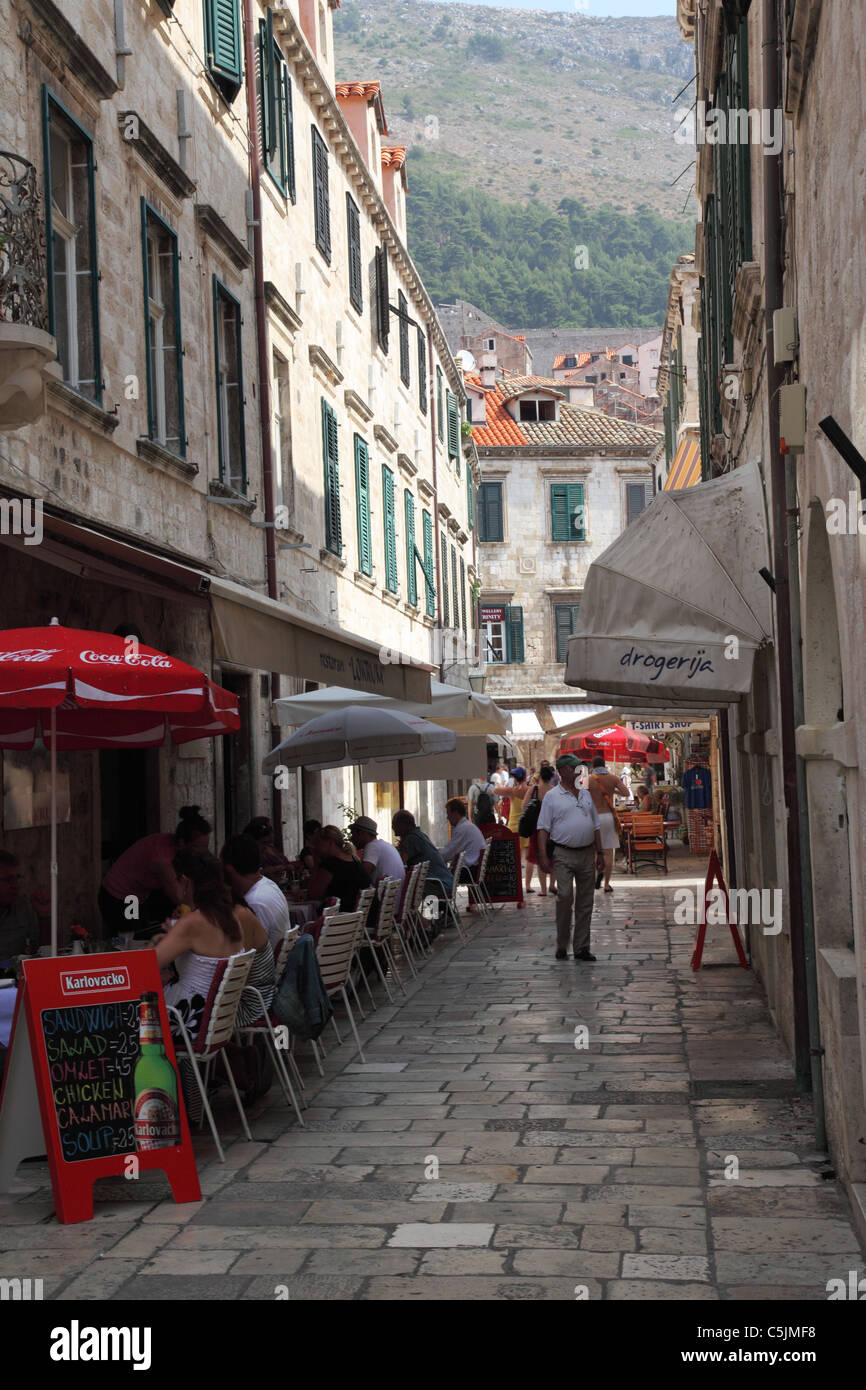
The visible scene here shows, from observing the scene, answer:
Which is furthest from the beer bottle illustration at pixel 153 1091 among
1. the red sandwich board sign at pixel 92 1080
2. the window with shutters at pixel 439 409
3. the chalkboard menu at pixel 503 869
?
the window with shutters at pixel 439 409

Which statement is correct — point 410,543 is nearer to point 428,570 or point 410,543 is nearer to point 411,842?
point 428,570

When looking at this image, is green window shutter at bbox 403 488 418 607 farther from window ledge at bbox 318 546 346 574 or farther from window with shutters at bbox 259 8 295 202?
window with shutters at bbox 259 8 295 202

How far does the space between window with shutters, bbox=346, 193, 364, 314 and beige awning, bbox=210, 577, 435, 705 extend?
11.1 meters

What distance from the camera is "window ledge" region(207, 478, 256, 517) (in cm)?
1443

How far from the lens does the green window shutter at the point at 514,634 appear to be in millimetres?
46844

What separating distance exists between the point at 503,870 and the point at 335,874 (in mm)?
8003

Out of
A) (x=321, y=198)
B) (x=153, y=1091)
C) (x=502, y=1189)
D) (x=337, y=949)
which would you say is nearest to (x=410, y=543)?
(x=321, y=198)

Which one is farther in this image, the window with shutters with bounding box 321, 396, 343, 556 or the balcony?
the window with shutters with bounding box 321, 396, 343, 556

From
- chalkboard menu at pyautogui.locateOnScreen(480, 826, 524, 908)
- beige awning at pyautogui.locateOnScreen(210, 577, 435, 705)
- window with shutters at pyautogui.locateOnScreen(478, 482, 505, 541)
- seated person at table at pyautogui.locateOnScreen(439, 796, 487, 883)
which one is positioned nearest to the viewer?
beige awning at pyautogui.locateOnScreen(210, 577, 435, 705)

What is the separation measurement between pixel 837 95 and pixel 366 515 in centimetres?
1872

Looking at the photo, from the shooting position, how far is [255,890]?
28.9 ft

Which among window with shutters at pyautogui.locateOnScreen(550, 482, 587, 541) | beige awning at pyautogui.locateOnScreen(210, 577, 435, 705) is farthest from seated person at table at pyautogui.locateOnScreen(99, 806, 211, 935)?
window with shutters at pyautogui.locateOnScreen(550, 482, 587, 541)

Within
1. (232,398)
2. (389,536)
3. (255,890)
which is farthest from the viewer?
(389,536)

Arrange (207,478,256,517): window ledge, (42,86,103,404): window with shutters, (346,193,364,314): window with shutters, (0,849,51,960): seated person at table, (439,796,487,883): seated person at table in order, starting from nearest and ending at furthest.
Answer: (0,849,51,960): seated person at table → (42,86,103,404): window with shutters → (207,478,256,517): window ledge → (439,796,487,883): seated person at table → (346,193,364,314): window with shutters
